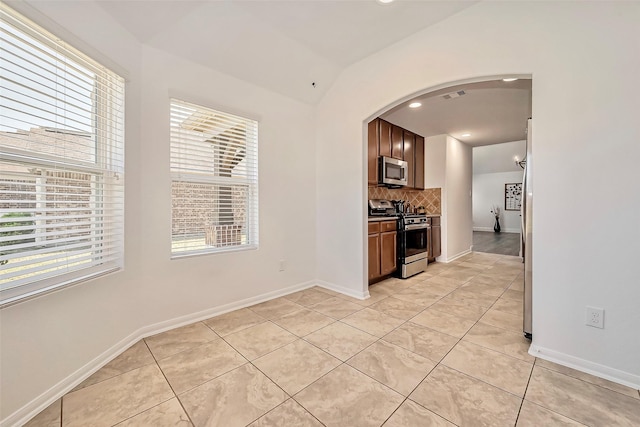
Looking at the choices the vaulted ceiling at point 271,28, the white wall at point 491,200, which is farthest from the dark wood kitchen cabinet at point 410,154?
the white wall at point 491,200

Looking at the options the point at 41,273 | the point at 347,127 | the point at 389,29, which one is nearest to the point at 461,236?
the point at 347,127

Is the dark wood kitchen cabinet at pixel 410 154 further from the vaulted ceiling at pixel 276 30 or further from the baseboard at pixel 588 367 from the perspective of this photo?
the baseboard at pixel 588 367

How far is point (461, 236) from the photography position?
5645 millimetres

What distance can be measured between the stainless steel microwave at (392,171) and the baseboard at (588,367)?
104 inches

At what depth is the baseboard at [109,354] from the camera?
135 centimetres

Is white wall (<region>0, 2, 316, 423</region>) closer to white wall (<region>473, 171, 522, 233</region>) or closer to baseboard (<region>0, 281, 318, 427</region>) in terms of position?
baseboard (<region>0, 281, 318, 427</region>)

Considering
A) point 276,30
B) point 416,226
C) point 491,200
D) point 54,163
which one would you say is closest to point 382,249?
point 416,226

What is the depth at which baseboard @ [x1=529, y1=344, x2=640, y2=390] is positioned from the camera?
1.58 meters

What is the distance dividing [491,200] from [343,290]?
10275 mm

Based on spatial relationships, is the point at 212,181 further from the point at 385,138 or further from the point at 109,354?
the point at 385,138

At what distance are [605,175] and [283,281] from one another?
2.97 meters

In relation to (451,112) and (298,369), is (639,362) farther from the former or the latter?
(451,112)

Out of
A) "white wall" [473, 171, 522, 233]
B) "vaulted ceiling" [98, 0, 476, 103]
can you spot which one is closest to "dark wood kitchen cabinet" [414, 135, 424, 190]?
"vaulted ceiling" [98, 0, 476, 103]

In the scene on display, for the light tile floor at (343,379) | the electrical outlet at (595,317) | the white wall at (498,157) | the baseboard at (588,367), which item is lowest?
the light tile floor at (343,379)
